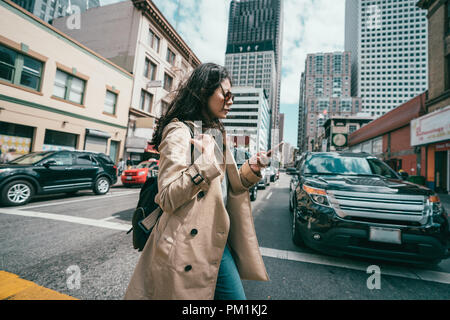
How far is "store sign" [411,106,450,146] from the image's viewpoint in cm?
1098

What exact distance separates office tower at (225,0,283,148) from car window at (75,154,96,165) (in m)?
112

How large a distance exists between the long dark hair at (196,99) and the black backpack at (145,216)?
16 cm

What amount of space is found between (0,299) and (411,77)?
5129 inches

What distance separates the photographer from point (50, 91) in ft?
36.5

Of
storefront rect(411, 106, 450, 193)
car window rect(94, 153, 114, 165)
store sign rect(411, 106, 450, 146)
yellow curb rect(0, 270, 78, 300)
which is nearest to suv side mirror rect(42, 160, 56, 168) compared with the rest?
car window rect(94, 153, 114, 165)

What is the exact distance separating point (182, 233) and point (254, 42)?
466ft

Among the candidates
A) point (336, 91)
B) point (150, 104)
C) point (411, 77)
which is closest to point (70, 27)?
point (150, 104)

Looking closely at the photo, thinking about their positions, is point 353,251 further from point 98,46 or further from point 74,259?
point 98,46

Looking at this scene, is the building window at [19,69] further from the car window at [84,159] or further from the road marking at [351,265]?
the road marking at [351,265]

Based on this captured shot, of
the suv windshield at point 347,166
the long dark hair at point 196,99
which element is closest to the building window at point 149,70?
the suv windshield at point 347,166

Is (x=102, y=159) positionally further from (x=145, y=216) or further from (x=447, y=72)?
(x=447, y=72)

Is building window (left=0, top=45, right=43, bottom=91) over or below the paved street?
over

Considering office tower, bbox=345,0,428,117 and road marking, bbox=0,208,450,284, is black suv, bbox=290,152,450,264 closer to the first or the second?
road marking, bbox=0,208,450,284

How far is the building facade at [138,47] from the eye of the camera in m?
16.6
